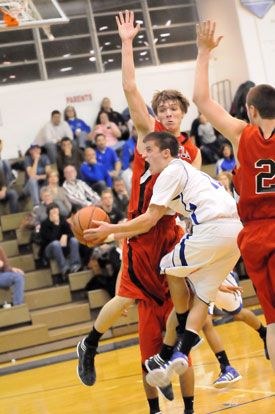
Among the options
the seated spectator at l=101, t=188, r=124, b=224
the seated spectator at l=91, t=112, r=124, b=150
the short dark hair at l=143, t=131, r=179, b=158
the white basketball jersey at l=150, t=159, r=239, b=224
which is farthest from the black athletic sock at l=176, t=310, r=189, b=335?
the seated spectator at l=91, t=112, r=124, b=150

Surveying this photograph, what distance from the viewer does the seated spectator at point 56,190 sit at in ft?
40.5

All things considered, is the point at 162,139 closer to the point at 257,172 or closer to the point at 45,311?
the point at 257,172

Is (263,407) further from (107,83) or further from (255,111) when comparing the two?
(107,83)

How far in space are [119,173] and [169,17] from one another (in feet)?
23.3

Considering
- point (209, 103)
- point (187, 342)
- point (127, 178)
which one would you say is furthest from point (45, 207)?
point (209, 103)

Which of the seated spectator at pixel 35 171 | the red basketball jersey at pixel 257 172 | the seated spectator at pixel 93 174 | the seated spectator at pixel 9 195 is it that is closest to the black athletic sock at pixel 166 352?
the red basketball jersey at pixel 257 172

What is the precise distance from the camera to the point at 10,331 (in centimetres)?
1030

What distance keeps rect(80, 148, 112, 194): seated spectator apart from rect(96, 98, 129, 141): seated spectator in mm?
2362

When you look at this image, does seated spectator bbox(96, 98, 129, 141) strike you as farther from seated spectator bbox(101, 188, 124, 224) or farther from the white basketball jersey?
the white basketball jersey

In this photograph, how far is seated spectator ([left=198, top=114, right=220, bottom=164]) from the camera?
15.5 m

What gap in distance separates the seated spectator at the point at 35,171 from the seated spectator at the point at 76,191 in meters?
0.58

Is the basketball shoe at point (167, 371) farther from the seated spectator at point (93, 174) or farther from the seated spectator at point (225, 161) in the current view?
the seated spectator at point (225, 161)

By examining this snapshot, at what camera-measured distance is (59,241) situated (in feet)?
38.3

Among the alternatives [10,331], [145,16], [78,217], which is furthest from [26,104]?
[78,217]
